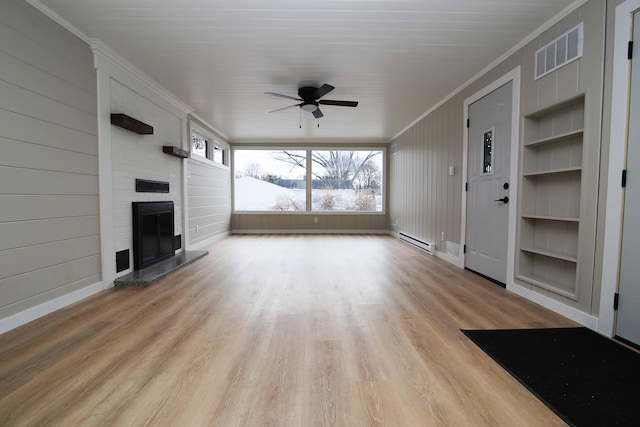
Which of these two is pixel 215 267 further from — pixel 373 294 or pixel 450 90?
pixel 450 90

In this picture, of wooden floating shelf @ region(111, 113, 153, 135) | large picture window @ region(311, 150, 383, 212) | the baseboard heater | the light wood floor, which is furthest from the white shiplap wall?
large picture window @ region(311, 150, 383, 212)

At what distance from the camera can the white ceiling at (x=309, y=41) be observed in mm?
2297

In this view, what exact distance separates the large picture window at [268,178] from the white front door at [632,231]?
628 centimetres

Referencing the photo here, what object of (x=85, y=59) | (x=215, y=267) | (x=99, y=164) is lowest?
(x=215, y=267)

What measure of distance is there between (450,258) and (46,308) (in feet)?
15.3

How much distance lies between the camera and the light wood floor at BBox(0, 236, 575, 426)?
1.23 meters

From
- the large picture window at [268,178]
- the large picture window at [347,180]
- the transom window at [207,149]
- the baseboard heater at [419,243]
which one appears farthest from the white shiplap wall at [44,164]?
the large picture window at [347,180]

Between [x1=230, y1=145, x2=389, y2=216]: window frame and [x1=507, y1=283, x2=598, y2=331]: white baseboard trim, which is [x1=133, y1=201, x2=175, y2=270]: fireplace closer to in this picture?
[x1=230, y1=145, x2=389, y2=216]: window frame

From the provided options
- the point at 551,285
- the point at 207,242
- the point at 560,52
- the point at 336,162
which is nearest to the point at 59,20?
the point at 207,242

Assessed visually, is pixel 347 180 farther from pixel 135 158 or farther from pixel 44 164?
pixel 44 164

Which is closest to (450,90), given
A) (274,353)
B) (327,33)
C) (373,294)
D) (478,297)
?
(327,33)

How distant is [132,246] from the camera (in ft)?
11.0

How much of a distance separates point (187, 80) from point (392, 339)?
3.99 m

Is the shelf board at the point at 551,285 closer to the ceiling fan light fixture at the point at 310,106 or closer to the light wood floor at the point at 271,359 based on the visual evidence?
the light wood floor at the point at 271,359
